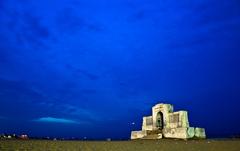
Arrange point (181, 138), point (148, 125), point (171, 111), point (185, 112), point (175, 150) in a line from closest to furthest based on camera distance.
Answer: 1. point (175, 150)
2. point (181, 138)
3. point (185, 112)
4. point (171, 111)
5. point (148, 125)

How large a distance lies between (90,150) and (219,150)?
377 inches

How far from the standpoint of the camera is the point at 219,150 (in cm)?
1916

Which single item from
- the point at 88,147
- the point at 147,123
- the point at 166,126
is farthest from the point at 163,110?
the point at 88,147

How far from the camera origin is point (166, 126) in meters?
35.9

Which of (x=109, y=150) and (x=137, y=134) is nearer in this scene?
(x=109, y=150)

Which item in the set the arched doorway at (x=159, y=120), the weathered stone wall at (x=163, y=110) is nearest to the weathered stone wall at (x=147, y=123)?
the weathered stone wall at (x=163, y=110)

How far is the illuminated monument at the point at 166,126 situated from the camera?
32.8m

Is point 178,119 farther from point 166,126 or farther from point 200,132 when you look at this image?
point 200,132

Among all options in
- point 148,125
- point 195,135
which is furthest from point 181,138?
point 148,125

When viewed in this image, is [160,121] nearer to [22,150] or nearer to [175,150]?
[175,150]

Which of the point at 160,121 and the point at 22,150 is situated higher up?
the point at 160,121

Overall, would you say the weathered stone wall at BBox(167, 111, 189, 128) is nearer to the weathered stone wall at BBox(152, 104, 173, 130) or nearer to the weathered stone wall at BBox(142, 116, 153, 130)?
the weathered stone wall at BBox(152, 104, 173, 130)

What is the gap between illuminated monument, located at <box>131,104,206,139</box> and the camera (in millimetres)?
32844

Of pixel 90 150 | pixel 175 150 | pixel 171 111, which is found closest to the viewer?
pixel 90 150
